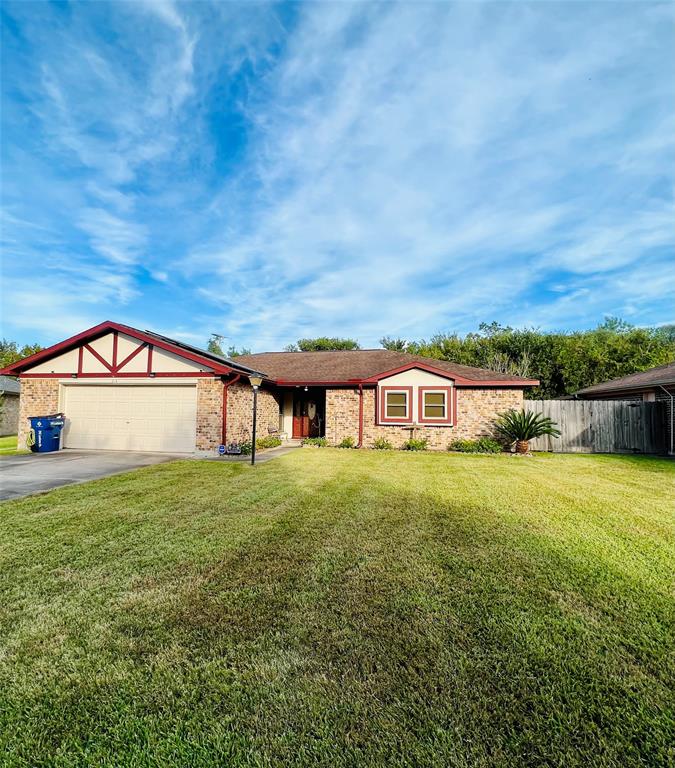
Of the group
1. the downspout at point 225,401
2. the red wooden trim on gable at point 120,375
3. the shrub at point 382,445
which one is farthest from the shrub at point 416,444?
the red wooden trim on gable at point 120,375

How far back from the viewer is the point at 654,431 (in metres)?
13.3

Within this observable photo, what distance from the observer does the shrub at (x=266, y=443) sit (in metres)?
12.8

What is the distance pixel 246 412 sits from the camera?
509 inches

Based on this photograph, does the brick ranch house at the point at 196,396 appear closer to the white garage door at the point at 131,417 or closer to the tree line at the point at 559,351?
the white garage door at the point at 131,417

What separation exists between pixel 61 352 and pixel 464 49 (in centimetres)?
1515

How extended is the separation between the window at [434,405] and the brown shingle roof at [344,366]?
1031 millimetres

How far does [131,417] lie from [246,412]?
12.5ft

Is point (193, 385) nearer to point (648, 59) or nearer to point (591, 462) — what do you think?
point (591, 462)

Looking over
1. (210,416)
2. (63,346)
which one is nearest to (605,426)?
(210,416)

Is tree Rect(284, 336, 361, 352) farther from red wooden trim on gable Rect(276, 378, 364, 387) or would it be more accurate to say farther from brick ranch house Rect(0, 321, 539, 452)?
red wooden trim on gable Rect(276, 378, 364, 387)

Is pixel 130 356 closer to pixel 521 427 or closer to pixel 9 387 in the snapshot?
pixel 521 427

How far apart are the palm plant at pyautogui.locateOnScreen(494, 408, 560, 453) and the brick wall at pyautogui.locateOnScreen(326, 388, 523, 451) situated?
31 cm

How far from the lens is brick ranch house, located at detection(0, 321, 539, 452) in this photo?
11719 millimetres

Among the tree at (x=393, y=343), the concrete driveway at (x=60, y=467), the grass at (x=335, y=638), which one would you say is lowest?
the grass at (x=335, y=638)
